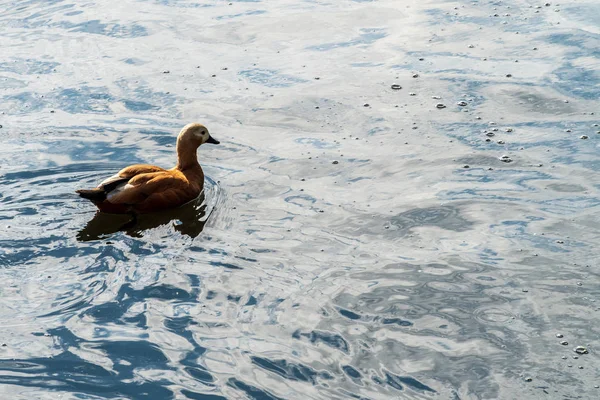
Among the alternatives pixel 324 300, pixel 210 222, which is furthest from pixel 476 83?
pixel 324 300

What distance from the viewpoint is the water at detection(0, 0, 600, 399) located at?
5.68m

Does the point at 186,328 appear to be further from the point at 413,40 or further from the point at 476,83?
the point at 413,40

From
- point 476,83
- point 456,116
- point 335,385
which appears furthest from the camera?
point 476,83

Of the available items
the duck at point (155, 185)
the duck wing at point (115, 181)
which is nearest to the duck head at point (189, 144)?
the duck at point (155, 185)

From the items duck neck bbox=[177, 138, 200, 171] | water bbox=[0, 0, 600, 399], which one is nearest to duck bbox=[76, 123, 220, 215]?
duck neck bbox=[177, 138, 200, 171]

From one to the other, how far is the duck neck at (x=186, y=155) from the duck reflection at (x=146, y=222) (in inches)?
16.0

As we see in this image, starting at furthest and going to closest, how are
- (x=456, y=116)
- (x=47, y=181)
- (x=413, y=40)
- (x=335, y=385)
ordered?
(x=413, y=40), (x=456, y=116), (x=47, y=181), (x=335, y=385)

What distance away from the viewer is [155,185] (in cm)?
795

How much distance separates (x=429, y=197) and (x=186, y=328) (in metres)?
2.91

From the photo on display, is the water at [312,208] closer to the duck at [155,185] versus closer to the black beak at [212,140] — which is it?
the duck at [155,185]

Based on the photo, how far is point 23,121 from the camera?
383 inches

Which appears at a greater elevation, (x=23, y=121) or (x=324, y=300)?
(x=23, y=121)

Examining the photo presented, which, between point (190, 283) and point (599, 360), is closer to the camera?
point (599, 360)

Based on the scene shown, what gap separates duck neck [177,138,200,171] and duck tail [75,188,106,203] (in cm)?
98
